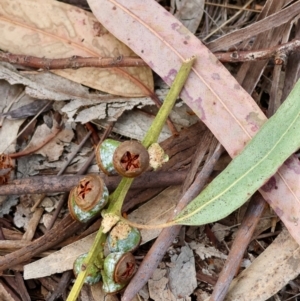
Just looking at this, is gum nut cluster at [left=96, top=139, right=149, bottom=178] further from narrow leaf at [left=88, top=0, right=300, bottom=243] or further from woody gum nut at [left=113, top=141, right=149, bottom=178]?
narrow leaf at [left=88, top=0, right=300, bottom=243]

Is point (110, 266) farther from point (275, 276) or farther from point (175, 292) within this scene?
point (275, 276)

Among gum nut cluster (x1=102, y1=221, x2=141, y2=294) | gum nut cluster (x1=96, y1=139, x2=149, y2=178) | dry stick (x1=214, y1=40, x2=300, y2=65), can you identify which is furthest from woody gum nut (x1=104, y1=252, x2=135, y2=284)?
dry stick (x1=214, y1=40, x2=300, y2=65)

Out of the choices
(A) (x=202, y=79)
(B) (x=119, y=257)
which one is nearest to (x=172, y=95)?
(A) (x=202, y=79)

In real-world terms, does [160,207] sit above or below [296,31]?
below

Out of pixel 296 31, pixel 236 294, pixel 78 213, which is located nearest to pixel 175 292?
pixel 236 294

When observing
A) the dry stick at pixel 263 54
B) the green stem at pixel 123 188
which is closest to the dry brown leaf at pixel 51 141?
the green stem at pixel 123 188

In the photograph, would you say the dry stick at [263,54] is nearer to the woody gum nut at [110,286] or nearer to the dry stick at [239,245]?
the dry stick at [239,245]
